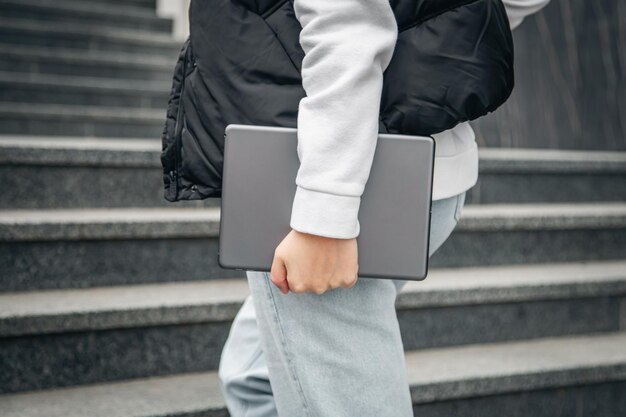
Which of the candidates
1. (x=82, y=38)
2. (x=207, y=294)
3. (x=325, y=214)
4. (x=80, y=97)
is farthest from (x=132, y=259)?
(x=82, y=38)

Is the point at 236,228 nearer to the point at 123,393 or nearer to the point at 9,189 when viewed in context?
the point at 123,393

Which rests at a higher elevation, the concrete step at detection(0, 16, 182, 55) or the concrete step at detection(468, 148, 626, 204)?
the concrete step at detection(468, 148, 626, 204)

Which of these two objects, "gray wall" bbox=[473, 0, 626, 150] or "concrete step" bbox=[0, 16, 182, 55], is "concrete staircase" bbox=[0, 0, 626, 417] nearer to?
"gray wall" bbox=[473, 0, 626, 150]

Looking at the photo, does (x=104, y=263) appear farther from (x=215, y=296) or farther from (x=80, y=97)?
(x=80, y=97)

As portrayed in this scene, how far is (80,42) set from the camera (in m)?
4.21

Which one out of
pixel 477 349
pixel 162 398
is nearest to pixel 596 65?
pixel 477 349

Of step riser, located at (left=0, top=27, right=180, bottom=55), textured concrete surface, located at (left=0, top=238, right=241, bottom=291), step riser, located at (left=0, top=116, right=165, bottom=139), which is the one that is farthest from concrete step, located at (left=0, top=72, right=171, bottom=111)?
textured concrete surface, located at (left=0, top=238, right=241, bottom=291)

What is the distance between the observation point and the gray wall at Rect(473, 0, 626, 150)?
10.1 feet

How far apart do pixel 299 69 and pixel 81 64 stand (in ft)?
10.6

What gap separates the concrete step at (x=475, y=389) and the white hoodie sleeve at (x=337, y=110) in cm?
91

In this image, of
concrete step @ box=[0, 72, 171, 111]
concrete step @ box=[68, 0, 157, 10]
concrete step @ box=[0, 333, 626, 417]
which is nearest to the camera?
concrete step @ box=[0, 333, 626, 417]

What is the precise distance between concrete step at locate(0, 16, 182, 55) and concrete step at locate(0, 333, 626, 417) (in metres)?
2.91

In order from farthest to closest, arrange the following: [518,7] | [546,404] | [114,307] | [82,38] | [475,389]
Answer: [82,38] → [546,404] → [475,389] → [114,307] → [518,7]

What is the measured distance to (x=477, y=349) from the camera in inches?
80.1
